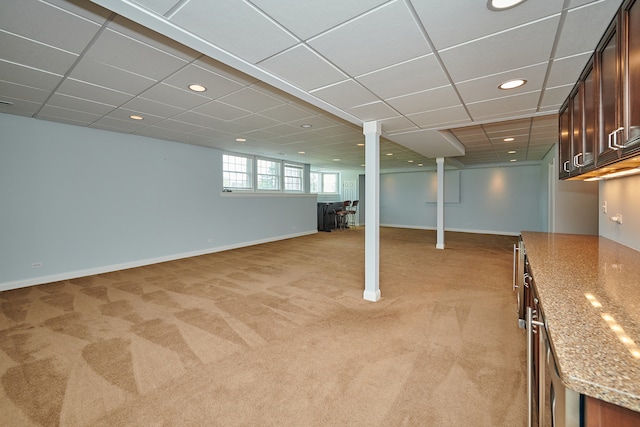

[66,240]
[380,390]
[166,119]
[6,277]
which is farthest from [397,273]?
[6,277]

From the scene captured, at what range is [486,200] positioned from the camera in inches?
388

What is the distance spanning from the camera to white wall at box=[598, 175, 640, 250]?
2.23 meters

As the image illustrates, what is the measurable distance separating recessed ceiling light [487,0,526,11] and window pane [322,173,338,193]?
1158 centimetres

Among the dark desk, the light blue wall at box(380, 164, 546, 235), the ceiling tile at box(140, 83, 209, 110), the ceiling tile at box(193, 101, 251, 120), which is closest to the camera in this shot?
the ceiling tile at box(140, 83, 209, 110)

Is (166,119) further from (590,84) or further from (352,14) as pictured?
(590,84)

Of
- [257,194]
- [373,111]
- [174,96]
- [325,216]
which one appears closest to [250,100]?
[174,96]

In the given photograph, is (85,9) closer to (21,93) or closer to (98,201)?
(21,93)

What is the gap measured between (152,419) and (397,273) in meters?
3.96

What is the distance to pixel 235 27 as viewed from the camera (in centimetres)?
169

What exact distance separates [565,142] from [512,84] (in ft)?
3.03

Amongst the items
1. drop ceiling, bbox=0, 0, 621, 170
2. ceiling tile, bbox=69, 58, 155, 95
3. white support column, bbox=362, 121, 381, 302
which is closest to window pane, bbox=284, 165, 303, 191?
drop ceiling, bbox=0, 0, 621, 170

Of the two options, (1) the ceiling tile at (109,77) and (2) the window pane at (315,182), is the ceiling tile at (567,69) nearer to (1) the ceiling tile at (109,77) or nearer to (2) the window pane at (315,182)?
(1) the ceiling tile at (109,77)

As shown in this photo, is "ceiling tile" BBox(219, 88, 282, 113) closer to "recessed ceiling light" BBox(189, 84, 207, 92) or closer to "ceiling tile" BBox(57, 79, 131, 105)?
"recessed ceiling light" BBox(189, 84, 207, 92)

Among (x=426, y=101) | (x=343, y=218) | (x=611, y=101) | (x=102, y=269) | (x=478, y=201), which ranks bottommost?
(x=102, y=269)
